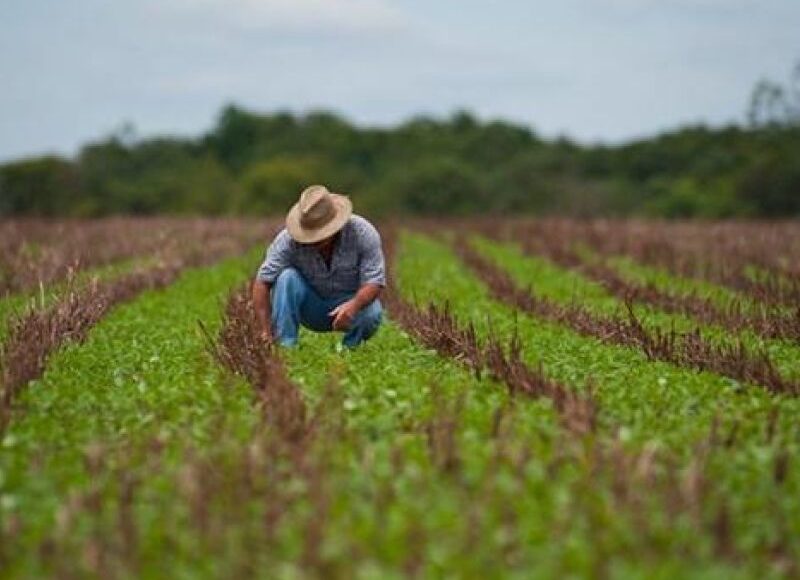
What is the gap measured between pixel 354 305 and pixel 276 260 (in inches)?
29.8

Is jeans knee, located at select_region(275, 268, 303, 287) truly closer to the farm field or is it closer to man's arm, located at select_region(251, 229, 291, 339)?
man's arm, located at select_region(251, 229, 291, 339)

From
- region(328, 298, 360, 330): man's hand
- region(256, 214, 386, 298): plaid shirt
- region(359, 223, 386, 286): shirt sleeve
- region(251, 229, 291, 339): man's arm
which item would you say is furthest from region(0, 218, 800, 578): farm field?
region(359, 223, 386, 286): shirt sleeve

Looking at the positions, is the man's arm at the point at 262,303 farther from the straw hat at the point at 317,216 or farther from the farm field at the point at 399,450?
the straw hat at the point at 317,216

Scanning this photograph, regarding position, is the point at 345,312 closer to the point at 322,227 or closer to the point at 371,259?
the point at 371,259

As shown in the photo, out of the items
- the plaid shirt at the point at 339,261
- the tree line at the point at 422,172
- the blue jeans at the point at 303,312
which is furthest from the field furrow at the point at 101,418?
the tree line at the point at 422,172

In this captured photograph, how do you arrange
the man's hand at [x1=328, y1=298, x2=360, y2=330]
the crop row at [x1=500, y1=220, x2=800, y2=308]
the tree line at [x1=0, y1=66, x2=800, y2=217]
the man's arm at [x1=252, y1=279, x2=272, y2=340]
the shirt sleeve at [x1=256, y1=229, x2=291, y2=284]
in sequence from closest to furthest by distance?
1. the man's hand at [x1=328, y1=298, x2=360, y2=330]
2. the man's arm at [x1=252, y1=279, x2=272, y2=340]
3. the shirt sleeve at [x1=256, y1=229, x2=291, y2=284]
4. the crop row at [x1=500, y1=220, x2=800, y2=308]
5. the tree line at [x1=0, y1=66, x2=800, y2=217]

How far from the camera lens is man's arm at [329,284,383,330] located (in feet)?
29.0

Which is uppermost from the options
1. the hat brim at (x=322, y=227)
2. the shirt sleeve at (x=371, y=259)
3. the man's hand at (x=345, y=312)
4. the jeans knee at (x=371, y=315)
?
the hat brim at (x=322, y=227)

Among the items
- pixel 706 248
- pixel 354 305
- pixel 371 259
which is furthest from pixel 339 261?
pixel 706 248

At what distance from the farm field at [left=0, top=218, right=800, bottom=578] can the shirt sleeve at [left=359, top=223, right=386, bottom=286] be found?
0.55 metres

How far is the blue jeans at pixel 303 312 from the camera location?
30.3 ft

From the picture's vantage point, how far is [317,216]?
888 centimetres

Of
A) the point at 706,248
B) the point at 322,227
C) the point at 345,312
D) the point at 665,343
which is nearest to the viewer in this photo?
the point at 665,343

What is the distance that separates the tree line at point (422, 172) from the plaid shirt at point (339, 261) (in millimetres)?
→ 44416
